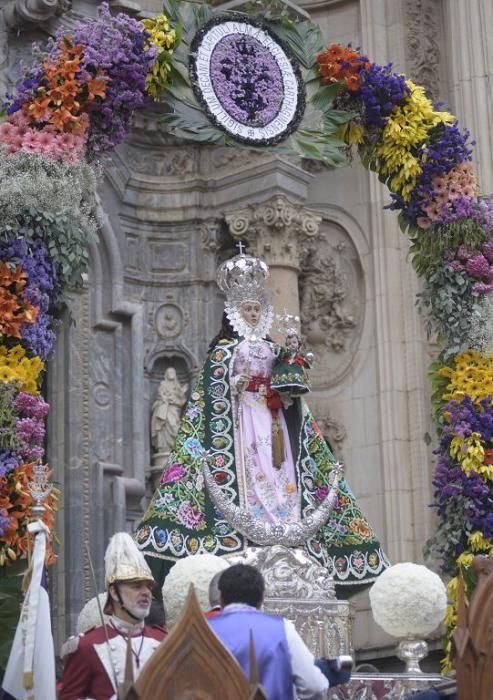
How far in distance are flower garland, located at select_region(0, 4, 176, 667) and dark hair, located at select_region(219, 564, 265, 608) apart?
285cm

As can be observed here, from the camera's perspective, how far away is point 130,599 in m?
7.93

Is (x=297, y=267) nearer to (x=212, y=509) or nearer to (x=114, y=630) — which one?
Answer: (x=212, y=509)

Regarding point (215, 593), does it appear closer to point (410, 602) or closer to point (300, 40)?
point (410, 602)

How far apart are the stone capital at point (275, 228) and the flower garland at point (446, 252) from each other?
2.86 meters

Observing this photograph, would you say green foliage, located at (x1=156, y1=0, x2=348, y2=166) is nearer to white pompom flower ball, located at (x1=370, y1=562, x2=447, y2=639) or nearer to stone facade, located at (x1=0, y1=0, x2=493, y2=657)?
stone facade, located at (x1=0, y1=0, x2=493, y2=657)

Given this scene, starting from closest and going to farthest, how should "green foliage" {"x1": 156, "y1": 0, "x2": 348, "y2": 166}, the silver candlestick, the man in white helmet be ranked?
the man in white helmet < the silver candlestick < "green foliage" {"x1": 156, "y1": 0, "x2": 348, "y2": 166}

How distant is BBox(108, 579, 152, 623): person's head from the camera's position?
7887 millimetres

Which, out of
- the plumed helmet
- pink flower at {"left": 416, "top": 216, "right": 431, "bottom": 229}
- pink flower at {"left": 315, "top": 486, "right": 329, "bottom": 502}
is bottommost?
the plumed helmet

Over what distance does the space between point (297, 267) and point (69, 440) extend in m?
2.81

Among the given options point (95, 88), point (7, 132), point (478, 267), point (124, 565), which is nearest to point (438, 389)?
point (478, 267)

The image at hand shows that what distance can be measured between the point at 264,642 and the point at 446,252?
590 centimetres

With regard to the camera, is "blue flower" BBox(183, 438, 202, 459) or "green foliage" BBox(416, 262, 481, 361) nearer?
"blue flower" BBox(183, 438, 202, 459)

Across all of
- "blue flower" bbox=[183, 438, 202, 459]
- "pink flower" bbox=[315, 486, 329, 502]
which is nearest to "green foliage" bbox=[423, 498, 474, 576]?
"pink flower" bbox=[315, 486, 329, 502]

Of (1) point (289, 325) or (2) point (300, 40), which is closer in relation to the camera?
(1) point (289, 325)
